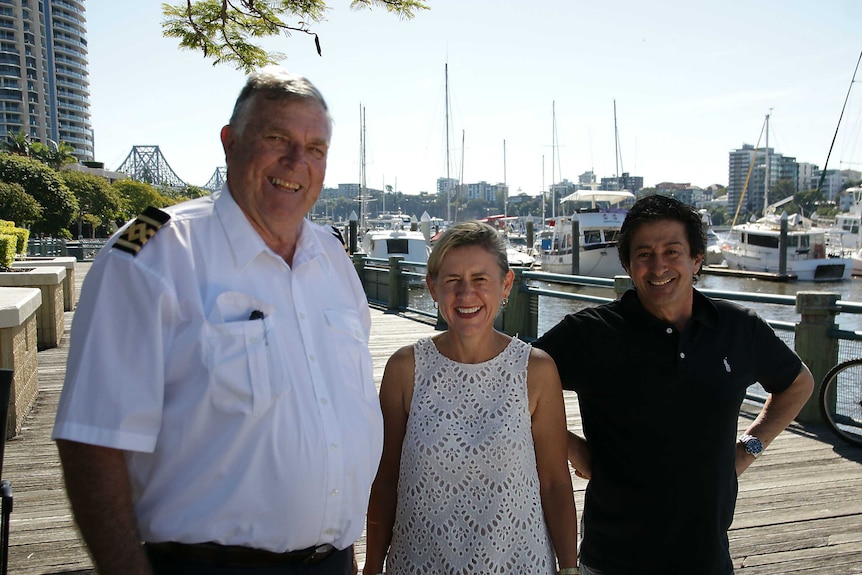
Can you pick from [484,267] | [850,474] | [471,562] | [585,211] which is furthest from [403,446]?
[585,211]

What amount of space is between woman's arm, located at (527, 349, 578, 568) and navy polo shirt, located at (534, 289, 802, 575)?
5.1 inches

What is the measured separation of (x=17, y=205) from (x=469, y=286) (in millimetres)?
37556

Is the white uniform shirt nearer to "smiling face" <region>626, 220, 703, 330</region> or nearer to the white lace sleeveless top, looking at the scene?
the white lace sleeveless top

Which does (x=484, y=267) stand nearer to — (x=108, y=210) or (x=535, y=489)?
(x=535, y=489)

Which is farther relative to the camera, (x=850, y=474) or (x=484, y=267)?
(x=850, y=474)

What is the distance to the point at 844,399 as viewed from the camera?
5.10m

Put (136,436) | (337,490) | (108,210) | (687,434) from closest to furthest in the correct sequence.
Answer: (136,436) < (337,490) < (687,434) < (108,210)

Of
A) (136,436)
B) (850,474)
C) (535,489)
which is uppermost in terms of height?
(136,436)

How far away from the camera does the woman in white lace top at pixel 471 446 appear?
1878 mm

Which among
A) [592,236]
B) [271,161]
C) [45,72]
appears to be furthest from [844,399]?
[45,72]

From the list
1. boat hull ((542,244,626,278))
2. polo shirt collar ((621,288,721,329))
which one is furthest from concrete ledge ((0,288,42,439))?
boat hull ((542,244,626,278))

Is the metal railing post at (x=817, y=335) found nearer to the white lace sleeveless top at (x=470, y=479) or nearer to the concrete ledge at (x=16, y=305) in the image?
the white lace sleeveless top at (x=470, y=479)

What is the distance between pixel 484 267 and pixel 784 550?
8.03 ft

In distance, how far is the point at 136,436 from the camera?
134 cm
